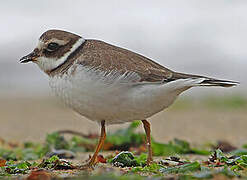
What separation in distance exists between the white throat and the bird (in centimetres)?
7

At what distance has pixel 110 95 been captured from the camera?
445cm

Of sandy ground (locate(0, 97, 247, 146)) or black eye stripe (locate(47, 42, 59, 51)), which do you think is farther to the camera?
sandy ground (locate(0, 97, 247, 146))

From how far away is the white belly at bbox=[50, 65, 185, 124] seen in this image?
4.45 metres

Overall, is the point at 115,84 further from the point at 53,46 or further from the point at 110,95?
the point at 53,46

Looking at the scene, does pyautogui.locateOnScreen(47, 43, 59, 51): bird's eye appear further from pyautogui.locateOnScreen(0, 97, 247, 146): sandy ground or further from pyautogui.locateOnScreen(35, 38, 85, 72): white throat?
pyautogui.locateOnScreen(0, 97, 247, 146): sandy ground

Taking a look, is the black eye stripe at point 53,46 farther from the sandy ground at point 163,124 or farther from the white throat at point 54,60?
the sandy ground at point 163,124

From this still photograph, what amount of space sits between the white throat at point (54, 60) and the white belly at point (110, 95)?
0.32 meters

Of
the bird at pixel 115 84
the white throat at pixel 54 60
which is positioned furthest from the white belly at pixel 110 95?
the white throat at pixel 54 60

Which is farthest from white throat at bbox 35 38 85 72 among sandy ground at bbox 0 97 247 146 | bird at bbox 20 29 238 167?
sandy ground at bbox 0 97 247 146

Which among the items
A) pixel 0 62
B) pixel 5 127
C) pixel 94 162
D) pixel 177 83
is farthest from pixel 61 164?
pixel 0 62

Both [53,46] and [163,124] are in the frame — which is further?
[163,124]

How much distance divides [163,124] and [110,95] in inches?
204

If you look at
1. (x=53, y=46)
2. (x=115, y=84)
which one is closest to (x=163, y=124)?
(x=53, y=46)

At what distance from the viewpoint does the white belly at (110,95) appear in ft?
14.6
